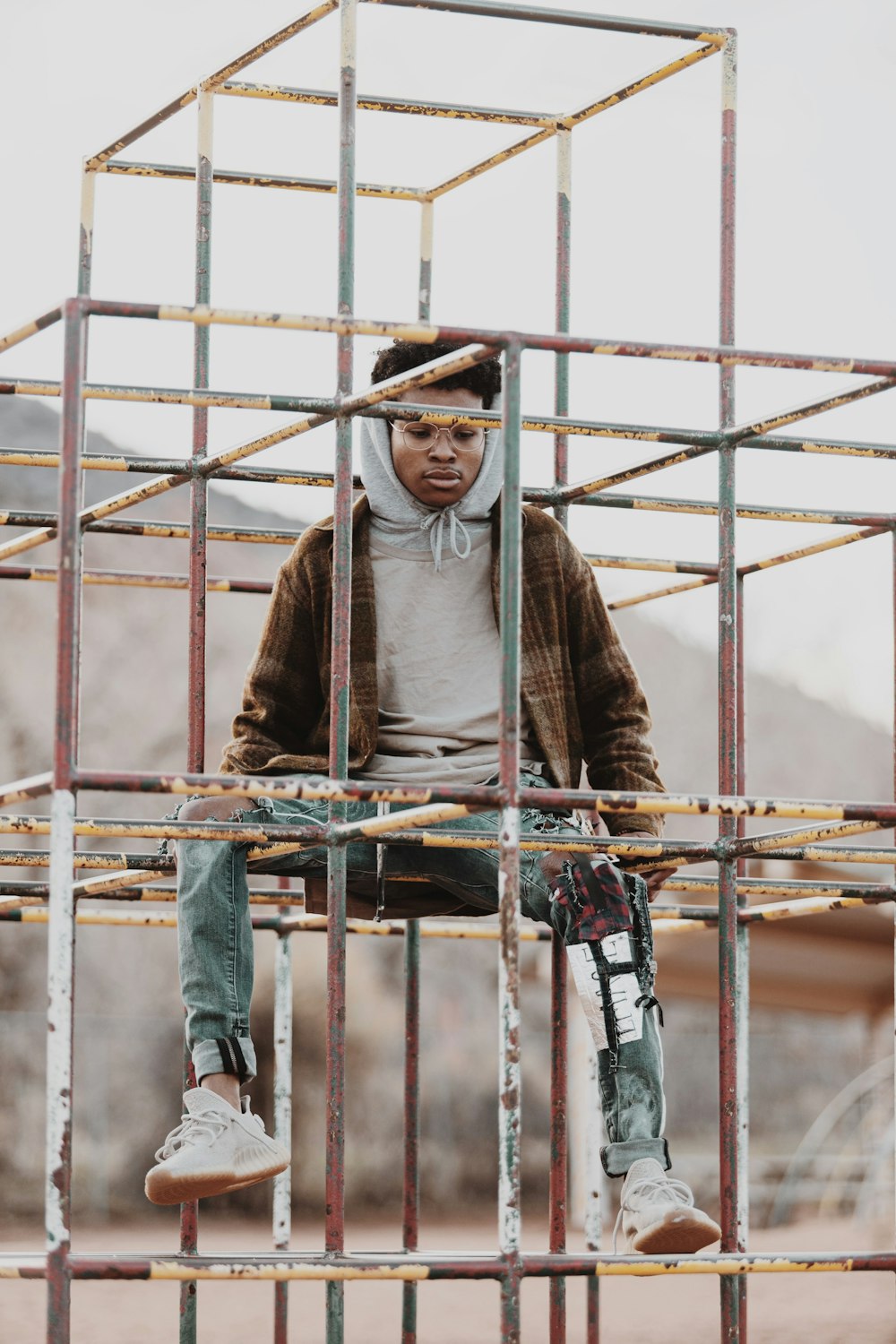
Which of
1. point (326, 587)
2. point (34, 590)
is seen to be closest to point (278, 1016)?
point (326, 587)

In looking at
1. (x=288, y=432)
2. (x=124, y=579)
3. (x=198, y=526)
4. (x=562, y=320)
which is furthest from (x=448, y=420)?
(x=124, y=579)

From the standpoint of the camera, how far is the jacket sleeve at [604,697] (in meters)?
3.31

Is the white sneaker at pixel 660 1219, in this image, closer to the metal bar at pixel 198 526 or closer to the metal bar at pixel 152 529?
the metal bar at pixel 198 526

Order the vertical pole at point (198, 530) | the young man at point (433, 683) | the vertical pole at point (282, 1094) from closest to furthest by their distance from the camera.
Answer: the young man at point (433, 683), the vertical pole at point (198, 530), the vertical pole at point (282, 1094)

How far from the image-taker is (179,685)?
1473 cm

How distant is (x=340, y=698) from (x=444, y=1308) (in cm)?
857

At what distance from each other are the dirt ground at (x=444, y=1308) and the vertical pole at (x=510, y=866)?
24.0 ft

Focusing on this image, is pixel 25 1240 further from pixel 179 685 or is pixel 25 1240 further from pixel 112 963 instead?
pixel 179 685

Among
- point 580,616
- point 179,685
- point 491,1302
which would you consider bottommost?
point 491,1302

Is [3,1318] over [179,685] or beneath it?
beneath

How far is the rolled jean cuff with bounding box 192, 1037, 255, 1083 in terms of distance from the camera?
2.78 m

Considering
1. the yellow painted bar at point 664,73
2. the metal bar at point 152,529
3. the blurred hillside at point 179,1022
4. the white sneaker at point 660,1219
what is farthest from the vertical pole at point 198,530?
the blurred hillside at point 179,1022

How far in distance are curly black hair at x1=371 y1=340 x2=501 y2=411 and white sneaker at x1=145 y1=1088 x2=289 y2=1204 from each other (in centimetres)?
141

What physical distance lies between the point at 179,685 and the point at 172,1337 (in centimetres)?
618
